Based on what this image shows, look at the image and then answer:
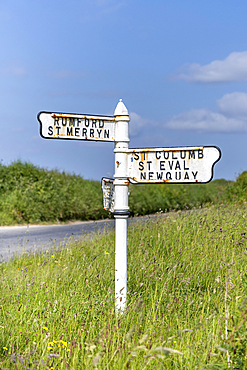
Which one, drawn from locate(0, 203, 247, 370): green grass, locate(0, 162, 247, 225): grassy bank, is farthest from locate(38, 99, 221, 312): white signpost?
locate(0, 162, 247, 225): grassy bank

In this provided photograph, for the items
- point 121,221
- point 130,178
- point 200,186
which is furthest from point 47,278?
point 200,186

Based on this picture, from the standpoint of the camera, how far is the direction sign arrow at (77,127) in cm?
390

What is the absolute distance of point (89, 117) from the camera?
3.92 metres

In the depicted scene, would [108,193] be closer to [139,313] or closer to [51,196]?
[139,313]

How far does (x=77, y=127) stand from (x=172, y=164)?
1.12m

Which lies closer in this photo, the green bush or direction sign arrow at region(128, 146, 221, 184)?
direction sign arrow at region(128, 146, 221, 184)

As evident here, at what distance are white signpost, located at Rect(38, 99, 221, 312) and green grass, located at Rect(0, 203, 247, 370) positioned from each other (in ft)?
1.44

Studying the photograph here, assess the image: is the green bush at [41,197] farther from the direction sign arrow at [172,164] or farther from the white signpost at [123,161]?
the direction sign arrow at [172,164]

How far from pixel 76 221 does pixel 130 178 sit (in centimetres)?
1322

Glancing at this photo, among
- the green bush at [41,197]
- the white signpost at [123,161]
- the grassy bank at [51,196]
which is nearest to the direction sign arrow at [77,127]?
the white signpost at [123,161]

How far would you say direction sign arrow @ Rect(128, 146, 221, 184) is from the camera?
3.53 meters

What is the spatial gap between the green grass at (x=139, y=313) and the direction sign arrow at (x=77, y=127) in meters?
1.53

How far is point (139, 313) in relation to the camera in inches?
113

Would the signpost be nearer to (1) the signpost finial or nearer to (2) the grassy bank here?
(1) the signpost finial
